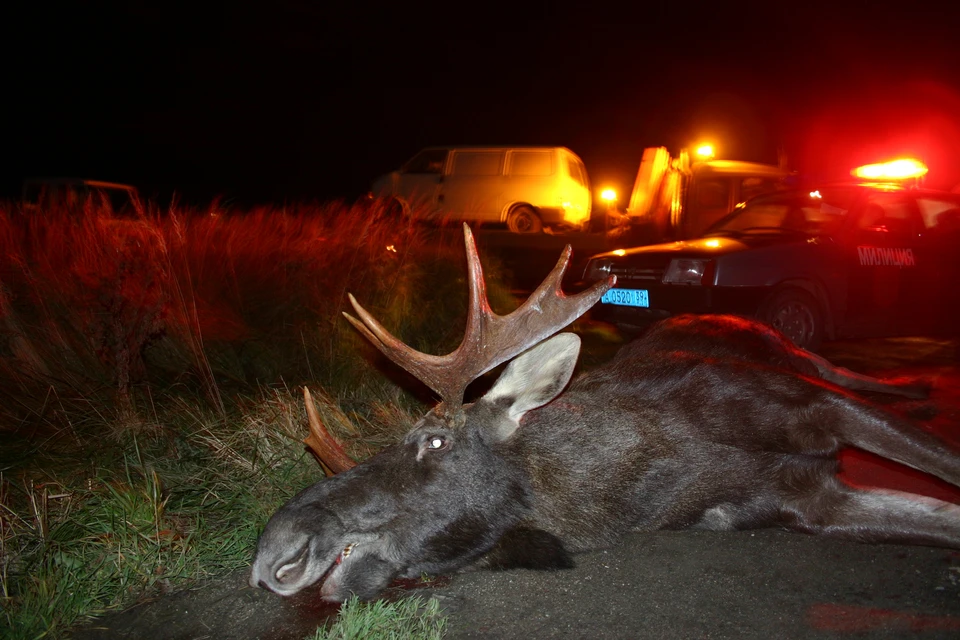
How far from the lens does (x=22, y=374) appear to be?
561 centimetres

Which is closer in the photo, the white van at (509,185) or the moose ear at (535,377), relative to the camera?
the moose ear at (535,377)

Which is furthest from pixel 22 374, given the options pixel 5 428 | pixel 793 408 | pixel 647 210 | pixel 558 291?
pixel 647 210

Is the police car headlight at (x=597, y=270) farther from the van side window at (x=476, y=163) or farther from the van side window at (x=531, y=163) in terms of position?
the van side window at (x=476, y=163)

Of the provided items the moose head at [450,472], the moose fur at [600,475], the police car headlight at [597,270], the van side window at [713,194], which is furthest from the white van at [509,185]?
the moose head at [450,472]

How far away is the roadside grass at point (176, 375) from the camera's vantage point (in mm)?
3793

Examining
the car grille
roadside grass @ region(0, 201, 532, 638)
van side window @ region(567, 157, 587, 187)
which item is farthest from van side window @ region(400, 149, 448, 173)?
the car grille

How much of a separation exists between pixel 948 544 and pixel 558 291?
6.73 feet

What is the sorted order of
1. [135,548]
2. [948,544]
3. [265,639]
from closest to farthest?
[265,639] → [948,544] → [135,548]

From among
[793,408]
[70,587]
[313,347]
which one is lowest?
[70,587]

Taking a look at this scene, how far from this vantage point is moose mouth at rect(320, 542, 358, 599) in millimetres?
3164

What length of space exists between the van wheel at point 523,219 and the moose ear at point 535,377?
1334 centimetres

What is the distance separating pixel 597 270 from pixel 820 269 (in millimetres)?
2205

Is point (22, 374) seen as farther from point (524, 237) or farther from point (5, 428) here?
point (524, 237)

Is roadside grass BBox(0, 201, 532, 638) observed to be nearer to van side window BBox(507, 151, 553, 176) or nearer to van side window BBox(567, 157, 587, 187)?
van side window BBox(507, 151, 553, 176)
